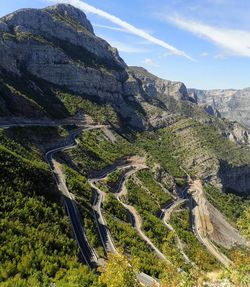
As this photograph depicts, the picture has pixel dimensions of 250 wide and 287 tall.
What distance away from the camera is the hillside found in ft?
129

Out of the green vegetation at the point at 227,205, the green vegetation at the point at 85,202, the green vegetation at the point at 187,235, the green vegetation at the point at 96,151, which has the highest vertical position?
the green vegetation at the point at 96,151

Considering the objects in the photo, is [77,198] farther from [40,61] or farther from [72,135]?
[40,61]

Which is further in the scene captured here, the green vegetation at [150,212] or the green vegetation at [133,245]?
the green vegetation at [150,212]

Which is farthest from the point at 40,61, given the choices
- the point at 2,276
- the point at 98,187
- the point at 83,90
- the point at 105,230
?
the point at 2,276

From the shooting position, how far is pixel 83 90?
605 ft

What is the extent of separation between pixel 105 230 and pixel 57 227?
20.2m

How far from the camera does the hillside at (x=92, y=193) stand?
3922cm

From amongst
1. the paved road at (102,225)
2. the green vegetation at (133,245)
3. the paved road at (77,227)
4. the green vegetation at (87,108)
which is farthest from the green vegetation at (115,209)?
the green vegetation at (87,108)

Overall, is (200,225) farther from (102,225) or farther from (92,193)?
(102,225)

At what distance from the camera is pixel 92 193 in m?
86.6

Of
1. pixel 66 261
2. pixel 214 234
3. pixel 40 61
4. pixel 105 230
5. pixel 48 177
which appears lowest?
pixel 214 234

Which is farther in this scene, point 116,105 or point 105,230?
point 116,105

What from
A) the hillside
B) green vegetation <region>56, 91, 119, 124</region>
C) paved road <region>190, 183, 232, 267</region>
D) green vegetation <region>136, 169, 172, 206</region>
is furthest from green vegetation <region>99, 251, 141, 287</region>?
green vegetation <region>56, 91, 119, 124</region>

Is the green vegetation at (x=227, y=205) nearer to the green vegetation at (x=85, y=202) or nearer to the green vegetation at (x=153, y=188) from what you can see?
the green vegetation at (x=153, y=188)
